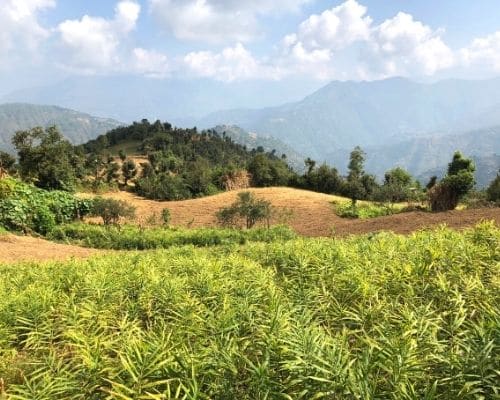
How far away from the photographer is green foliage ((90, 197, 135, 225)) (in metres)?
26.7

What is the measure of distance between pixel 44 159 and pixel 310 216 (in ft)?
78.0

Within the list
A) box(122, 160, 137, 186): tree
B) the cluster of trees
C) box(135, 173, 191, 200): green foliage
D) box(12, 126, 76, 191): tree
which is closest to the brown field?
box(135, 173, 191, 200): green foliage

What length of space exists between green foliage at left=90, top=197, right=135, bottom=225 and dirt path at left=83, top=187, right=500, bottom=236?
8.96 ft

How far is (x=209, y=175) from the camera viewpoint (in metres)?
50.7

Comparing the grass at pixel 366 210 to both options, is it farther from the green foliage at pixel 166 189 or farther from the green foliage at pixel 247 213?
the green foliage at pixel 166 189

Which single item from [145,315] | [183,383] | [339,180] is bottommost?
[339,180]

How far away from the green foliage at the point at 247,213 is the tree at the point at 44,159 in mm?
18185

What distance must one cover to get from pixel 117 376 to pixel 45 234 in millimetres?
22555

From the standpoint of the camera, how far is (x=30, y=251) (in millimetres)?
16109

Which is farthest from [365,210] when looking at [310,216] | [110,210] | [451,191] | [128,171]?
[128,171]

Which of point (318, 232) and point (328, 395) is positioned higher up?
point (328, 395)

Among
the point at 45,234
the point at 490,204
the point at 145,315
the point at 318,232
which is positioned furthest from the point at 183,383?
the point at 490,204

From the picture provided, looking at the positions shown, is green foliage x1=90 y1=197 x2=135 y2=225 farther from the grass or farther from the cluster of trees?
the grass

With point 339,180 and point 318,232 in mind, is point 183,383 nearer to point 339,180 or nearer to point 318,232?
point 318,232
